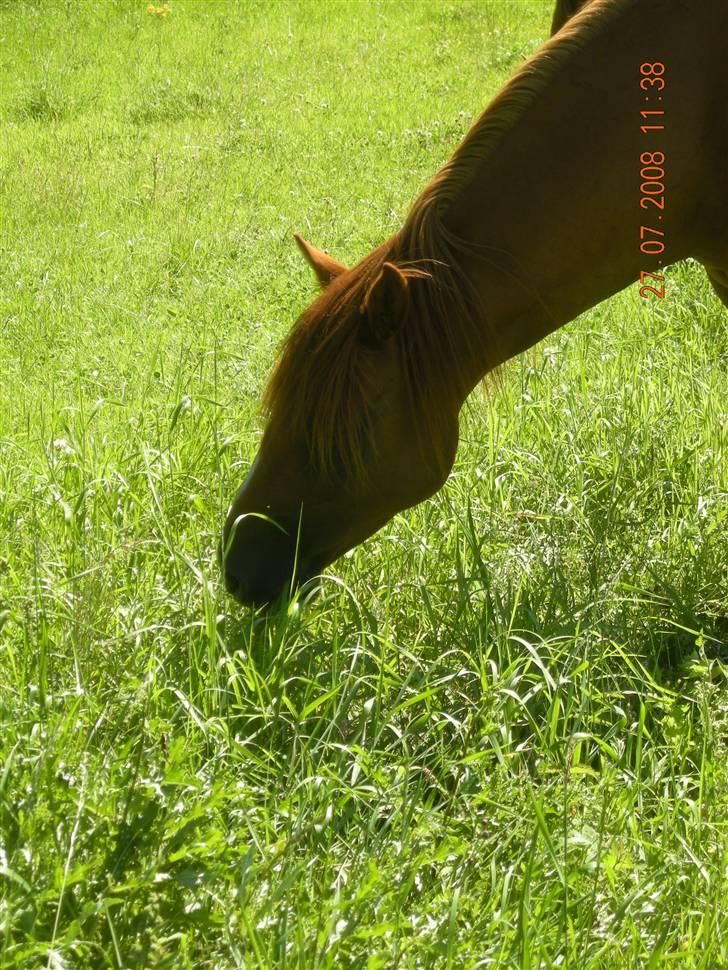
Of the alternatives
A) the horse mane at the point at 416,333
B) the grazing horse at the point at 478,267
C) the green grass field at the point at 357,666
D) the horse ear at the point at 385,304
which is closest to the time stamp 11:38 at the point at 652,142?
the grazing horse at the point at 478,267

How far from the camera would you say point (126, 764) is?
2.01 m

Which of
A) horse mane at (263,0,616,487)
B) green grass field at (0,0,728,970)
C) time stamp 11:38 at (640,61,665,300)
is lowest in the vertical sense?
green grass field at (0,0,728,970)

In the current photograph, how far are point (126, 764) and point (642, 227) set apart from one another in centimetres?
182

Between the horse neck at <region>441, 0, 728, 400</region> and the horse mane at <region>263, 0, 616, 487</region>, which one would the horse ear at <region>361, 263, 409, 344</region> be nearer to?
the horse mane at <region>263, 0, 616, 487</region>

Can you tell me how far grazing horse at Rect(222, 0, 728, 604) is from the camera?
2.46m

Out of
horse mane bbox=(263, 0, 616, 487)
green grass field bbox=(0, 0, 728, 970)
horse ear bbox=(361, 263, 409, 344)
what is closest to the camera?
green grass field bbox=(0, 0, 728, 970)

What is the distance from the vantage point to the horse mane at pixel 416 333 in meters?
2.44

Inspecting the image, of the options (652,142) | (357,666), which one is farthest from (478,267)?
(357,666)

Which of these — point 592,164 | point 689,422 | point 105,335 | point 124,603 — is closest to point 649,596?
point 689,422

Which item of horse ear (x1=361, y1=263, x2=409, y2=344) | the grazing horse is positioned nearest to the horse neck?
the grazing horse

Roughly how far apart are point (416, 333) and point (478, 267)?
23cm

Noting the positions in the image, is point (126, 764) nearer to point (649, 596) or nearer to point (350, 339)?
point (350, 339)

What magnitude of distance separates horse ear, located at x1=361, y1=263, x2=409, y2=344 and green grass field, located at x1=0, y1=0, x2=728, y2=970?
1.40ft

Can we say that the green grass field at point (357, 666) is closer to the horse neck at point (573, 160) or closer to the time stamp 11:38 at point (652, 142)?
the horse neck at point (573, 160)
